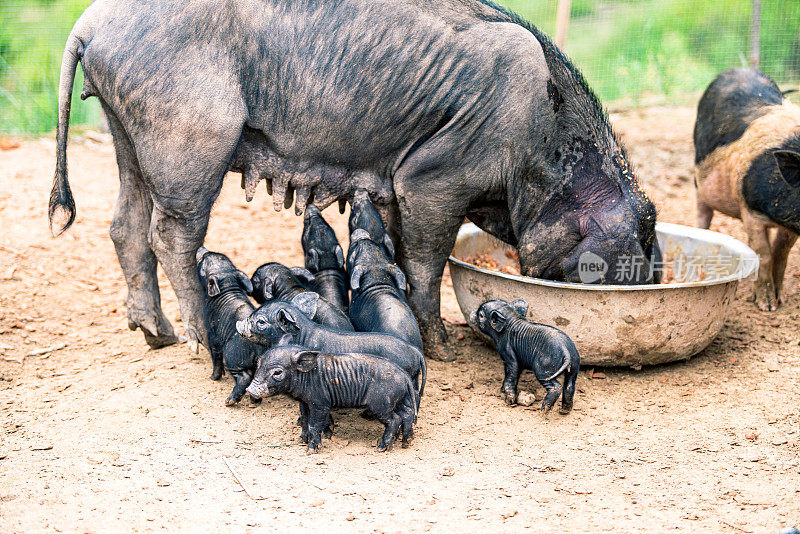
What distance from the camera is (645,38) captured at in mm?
11719

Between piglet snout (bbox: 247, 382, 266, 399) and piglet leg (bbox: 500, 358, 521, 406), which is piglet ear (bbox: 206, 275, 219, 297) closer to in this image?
piglet snout (bbox: 247, 382, 266, 399)

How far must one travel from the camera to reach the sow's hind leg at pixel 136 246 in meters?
5.19

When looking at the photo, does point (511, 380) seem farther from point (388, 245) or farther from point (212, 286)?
point (212, 286)

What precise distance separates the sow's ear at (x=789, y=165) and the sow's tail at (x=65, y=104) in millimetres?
4618

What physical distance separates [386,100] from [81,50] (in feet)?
5.72

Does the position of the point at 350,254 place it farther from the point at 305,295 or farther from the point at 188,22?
the point at 188,22

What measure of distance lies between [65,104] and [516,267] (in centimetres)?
325

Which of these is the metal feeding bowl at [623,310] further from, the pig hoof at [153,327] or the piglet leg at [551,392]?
the pig hoof at [153,327]

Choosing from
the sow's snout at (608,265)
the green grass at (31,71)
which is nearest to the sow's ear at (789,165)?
the sow's snout at (608,265)

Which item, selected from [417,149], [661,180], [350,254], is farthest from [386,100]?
[661,180]

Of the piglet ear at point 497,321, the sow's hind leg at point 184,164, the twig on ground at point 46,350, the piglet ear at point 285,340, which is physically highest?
the sow's hind leg at point 184,164

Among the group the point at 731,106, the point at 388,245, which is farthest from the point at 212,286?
the point at 731,106

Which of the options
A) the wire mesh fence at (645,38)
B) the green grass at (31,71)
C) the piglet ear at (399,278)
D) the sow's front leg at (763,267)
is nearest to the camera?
the piglet ear at (399,278)

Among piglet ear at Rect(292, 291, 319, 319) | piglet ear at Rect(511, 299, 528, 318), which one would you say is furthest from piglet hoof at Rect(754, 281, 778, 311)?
piglet ear at Rect(292, 291, 319, 319)
